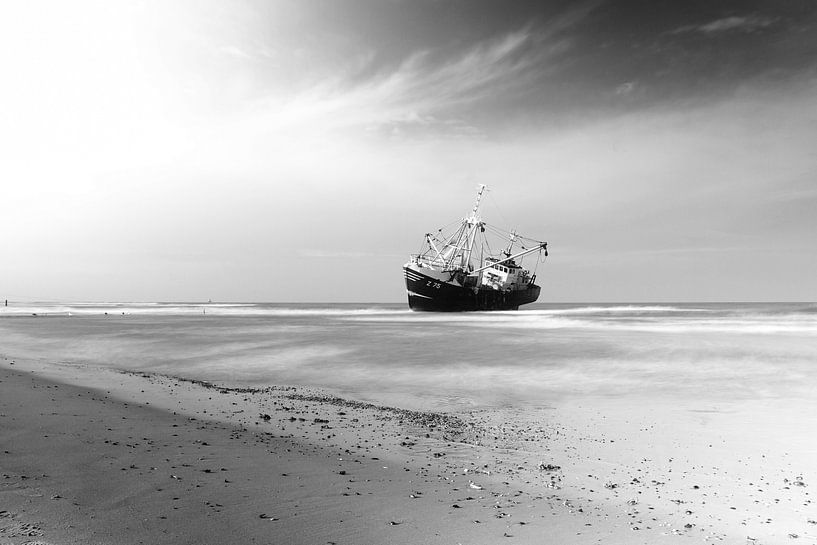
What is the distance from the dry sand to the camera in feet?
17.5

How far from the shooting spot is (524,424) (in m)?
10.8

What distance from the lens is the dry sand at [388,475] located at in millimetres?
5324

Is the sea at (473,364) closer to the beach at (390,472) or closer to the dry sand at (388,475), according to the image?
the beach at (390,472)

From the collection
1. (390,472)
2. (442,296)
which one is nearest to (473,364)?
(390,472)

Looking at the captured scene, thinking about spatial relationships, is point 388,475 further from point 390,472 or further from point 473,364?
point 473,364

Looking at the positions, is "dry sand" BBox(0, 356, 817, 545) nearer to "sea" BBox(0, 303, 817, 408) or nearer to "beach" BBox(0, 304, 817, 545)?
"beach" BBox(0, 304, 817, 545)

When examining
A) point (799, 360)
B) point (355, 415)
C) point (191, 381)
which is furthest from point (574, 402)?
point (799, 360)

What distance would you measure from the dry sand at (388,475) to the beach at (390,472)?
29 mm

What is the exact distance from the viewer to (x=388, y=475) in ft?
23.3

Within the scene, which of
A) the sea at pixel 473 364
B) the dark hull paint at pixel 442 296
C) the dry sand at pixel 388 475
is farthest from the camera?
the dark hull paint at pixel 442 296

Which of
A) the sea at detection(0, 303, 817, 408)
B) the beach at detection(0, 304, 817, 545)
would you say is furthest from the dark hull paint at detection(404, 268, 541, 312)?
the beach at detection(0, 304, 817, 545)

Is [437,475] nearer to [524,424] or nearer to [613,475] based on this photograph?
[613,475]

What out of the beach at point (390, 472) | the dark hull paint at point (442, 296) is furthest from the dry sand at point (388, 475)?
the dark hull paint at point (442, 296)

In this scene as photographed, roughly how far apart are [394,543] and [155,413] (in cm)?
752
